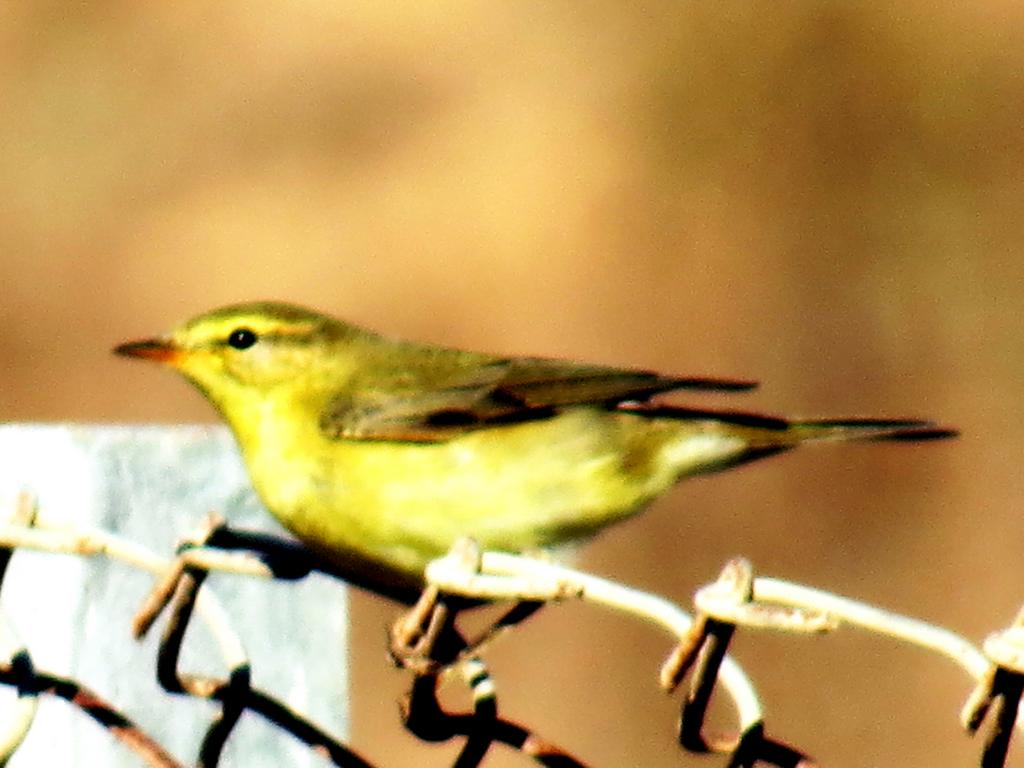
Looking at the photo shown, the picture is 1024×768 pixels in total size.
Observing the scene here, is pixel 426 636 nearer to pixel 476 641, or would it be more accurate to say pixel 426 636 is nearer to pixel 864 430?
pixel 476 641

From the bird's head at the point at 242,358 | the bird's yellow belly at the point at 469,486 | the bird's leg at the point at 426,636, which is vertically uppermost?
the bird's leg at the point at 426,636

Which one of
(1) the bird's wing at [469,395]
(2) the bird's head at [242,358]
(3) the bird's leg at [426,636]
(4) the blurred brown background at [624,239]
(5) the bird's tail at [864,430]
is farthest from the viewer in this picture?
(4) the blurred brown background at [624,239]

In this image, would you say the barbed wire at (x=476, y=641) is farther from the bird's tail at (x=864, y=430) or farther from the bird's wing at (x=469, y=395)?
the bird's wing at (x=469, y=395)

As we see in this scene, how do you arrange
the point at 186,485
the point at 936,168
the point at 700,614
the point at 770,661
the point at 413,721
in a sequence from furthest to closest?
1. the point at 936,168
2. the point at 770,661
3. the point at 186,485
4. the point at 413,721
5. the point at 700,614

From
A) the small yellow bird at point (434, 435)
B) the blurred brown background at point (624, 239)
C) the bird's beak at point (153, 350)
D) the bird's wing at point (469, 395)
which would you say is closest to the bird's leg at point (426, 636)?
the small yellow bird at point (434, 435)

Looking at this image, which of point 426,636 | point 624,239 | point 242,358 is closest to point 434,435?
point 242,358

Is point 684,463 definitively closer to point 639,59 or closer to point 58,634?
point 58,634

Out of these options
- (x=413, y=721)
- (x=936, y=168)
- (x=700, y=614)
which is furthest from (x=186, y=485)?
(x=936, y=168)
